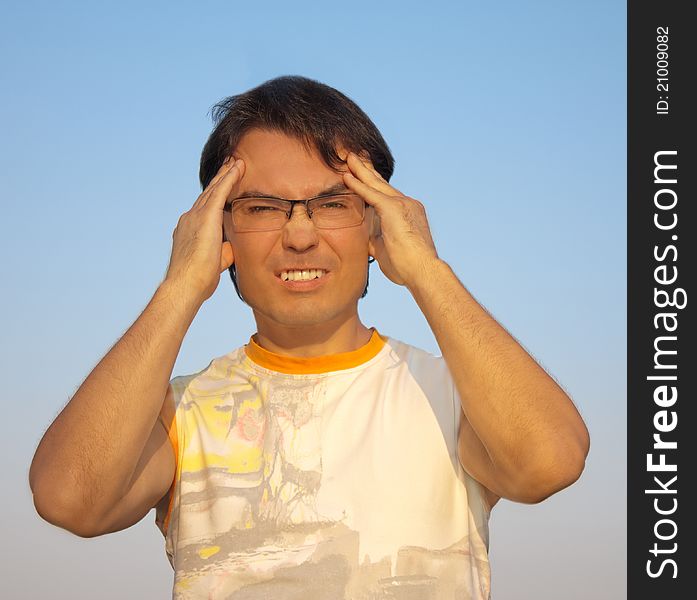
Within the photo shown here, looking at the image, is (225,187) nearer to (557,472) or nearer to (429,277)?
(429,277)

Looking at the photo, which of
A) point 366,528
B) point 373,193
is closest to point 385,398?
point 366,528

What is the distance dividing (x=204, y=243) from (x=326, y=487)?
3.28ft

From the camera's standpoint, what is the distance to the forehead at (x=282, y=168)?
12.6 ft

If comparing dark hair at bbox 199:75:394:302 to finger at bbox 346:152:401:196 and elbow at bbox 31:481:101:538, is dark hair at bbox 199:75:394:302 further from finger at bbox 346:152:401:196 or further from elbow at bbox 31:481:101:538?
elbow at bbox 31:481:101:538

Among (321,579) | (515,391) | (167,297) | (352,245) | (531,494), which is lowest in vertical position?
(321,579)

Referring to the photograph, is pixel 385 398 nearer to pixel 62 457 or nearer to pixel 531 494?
pixel 531 494

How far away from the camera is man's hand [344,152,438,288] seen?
12.0ft

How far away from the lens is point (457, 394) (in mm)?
3766

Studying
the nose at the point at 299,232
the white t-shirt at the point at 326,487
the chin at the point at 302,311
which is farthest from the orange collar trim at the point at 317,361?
the nose at the point at 299,232

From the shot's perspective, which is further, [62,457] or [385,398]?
[385,398]

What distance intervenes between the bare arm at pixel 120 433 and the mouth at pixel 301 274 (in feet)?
0.98

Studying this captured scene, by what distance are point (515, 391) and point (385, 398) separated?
673mm

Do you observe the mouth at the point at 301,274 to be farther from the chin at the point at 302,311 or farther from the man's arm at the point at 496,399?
the man's arm at the point at 496,399

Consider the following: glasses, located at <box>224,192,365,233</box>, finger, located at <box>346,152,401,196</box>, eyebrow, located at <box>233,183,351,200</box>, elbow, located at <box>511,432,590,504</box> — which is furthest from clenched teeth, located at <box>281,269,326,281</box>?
elbow, located at <box>511,432,590,504</box>
